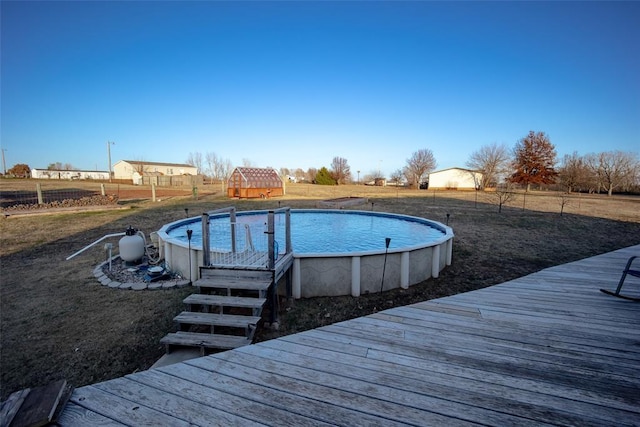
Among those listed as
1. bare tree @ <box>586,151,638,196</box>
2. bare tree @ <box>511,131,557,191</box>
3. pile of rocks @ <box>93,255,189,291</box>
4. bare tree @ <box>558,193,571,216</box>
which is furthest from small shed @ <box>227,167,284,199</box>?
bare tree @ <box>586,151,638,196</box>

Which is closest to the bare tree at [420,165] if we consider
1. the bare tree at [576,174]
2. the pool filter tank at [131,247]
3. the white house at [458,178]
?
the white house at [458,178]

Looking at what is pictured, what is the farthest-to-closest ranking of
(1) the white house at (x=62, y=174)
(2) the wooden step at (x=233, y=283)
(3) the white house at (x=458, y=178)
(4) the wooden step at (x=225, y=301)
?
1. (1) the white house at (x=62, y=174)
2. (3) the white house at (x=458, y=178)
3. (2) the wooden step at (x=233, y=283)
4. (4) the wooden step at (x=225, y=301)

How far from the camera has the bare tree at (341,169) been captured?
53.2 meters

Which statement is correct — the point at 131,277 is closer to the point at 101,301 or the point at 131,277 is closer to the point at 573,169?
the point at 101,301

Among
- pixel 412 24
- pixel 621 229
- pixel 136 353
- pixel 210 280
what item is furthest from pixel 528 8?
pixel 136 353

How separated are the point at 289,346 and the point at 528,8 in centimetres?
1305

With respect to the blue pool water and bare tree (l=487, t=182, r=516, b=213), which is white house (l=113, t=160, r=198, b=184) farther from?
bare tree (l=487, t=182, r=516, b=213)

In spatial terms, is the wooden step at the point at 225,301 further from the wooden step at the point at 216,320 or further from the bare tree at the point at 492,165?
the bare tree at the point at 492,165

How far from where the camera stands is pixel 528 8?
9.30 m

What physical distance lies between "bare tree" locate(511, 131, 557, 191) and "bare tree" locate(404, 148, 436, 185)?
537 inches

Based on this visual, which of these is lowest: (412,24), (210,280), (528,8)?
(210,280)

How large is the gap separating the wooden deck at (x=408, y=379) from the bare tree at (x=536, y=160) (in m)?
43.9

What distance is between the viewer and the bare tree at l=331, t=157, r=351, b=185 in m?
53.2

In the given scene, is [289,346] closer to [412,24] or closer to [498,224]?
[498,224]
